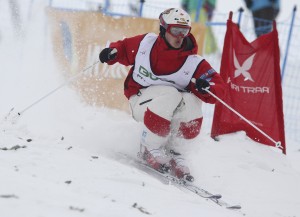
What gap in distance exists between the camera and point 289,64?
11227 millimetres

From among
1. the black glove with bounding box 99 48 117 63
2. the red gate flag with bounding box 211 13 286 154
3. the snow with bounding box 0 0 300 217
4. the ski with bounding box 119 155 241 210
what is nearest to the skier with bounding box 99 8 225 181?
the black glove with bounding box 99 48 117 63

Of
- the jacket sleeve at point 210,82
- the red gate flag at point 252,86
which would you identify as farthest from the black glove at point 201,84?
the red gate flag at point 252,86

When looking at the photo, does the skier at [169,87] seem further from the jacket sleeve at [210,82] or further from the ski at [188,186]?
the ski at [188,186]

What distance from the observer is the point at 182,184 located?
4762mm

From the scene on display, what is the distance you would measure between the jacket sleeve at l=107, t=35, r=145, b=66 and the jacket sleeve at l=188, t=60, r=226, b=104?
0.64 meters

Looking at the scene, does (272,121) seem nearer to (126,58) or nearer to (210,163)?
(210,163)

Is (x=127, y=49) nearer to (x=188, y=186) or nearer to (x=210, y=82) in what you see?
(x=210, y=82)

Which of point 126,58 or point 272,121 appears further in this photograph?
point 272,121

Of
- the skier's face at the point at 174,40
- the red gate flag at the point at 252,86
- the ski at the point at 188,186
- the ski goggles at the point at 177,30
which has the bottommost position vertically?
the ski at the point at 188,186

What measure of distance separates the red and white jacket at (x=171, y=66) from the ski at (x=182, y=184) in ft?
2.73

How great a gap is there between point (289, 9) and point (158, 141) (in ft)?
41.5

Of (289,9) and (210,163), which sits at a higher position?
(289,9)

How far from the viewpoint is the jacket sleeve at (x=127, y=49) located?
5562 mm

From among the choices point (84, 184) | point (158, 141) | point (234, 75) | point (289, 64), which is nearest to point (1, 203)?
point (84, 184)
